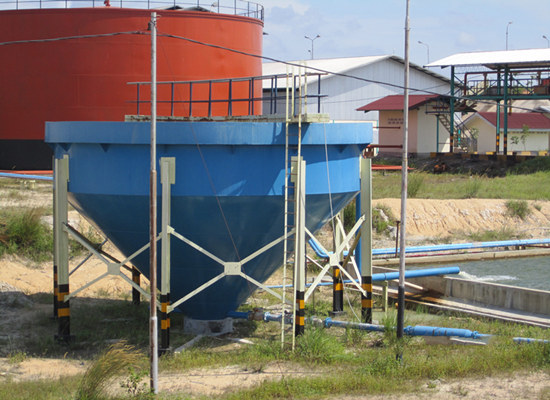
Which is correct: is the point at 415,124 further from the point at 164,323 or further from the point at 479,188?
the point at 164,323

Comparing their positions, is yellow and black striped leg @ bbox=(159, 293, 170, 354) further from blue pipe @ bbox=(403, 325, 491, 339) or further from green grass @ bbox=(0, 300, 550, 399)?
blue pipe @ bbox=(403, 325, 491, 339)

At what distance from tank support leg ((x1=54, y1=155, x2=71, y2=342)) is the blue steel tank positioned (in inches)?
6.2

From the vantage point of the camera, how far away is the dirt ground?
35.9 ft

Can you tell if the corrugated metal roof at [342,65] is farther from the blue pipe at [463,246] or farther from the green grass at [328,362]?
the green grass at [328,362]

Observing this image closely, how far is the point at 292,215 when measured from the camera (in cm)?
1337

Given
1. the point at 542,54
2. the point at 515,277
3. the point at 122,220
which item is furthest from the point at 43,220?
the point at 542,54

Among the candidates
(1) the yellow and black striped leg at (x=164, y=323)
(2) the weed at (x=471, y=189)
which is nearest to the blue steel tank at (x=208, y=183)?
(1) the yellow and black striped leg at (x=164, y=323)

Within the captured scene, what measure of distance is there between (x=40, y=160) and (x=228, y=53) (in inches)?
347

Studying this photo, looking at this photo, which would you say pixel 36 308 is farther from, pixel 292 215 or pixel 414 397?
pixel 414 397

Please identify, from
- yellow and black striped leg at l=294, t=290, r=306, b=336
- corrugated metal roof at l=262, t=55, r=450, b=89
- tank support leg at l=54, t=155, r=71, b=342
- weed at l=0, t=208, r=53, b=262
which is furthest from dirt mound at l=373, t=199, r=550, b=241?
corrugated metal roof at l=262, t=55, r=450, b=89

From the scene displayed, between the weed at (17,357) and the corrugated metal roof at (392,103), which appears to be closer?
the weed at (17,357)

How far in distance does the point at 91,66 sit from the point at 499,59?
26.1m

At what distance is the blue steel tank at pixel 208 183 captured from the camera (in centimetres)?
1285

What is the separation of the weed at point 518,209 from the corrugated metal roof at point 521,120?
27.5 m
